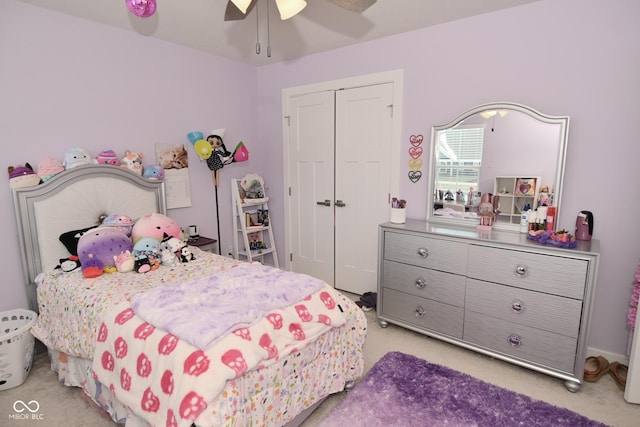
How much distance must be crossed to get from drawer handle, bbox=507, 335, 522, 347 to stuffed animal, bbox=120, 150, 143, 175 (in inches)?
122

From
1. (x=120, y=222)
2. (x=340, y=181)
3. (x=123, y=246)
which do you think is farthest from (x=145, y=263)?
(x=340, y=181)

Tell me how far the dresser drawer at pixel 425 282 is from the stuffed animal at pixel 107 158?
235 centimetres

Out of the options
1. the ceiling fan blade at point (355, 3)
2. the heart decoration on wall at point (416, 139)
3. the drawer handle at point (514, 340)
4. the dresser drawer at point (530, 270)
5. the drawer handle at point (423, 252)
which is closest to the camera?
the ceiling fan blade at point (355, 3)

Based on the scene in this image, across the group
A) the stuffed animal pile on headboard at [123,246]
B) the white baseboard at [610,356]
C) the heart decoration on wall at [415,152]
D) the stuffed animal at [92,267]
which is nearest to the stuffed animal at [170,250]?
the stuffed animal pile on headboard at [123,246]

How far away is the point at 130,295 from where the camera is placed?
194 centimetres

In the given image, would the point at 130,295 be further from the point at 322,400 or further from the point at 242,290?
the point at 322,400

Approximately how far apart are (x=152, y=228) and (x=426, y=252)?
2095mm

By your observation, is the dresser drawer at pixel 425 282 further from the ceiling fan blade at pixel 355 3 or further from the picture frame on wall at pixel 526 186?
the ceiling fan blade at pixel 355 3

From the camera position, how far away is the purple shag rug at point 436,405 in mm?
1901

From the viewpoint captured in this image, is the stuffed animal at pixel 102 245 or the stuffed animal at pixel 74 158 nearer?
the stuffed animal at pixel 102 245

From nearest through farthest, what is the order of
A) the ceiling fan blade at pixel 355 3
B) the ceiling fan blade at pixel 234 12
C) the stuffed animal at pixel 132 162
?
the ceiling fan blade at pixel 355 3
the ceiling fan blade at pixel 234 12
the stuffed animal at pixel 132 162

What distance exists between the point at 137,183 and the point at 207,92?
122cm

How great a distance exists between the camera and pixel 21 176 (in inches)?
92.7

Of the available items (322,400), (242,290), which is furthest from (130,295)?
Result: (322,400)
